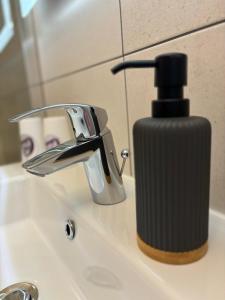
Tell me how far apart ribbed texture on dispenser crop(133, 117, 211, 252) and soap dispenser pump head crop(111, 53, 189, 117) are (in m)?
0.01

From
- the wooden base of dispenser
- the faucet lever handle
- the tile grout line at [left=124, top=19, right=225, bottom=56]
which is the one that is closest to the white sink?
the wooden base of dispenser

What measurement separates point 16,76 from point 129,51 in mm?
500

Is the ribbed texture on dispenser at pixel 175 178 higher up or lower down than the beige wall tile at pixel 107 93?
lower down

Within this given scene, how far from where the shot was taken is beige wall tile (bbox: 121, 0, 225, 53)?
265mm

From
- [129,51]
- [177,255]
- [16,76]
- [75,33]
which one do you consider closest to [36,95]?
[16,76]

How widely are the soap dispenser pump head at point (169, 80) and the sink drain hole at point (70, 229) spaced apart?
0.23m

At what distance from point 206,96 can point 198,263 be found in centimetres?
18

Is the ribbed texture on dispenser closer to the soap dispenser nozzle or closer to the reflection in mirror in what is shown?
the soap dispenser nozzle

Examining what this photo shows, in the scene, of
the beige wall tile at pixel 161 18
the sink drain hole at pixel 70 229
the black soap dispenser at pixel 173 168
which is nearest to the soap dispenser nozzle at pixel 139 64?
the black soap dispenser at pixel 173 168

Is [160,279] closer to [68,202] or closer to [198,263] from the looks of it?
[198,263]

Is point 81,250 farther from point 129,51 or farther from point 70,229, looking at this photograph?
point 129,51

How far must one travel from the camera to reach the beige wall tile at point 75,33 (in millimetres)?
421

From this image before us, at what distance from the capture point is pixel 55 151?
332mm

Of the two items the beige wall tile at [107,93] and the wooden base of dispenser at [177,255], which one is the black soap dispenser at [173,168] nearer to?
the wooden base of dispenser at [177,255]
